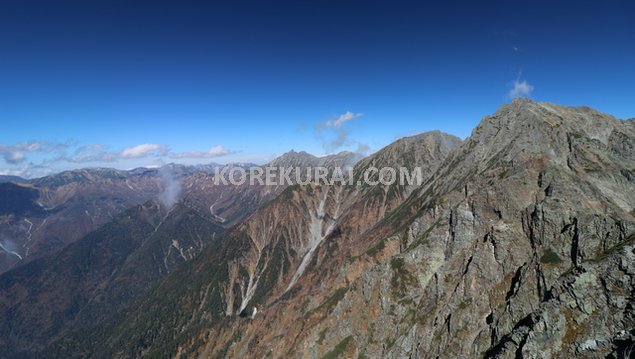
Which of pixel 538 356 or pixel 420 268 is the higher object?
pixel 538 356

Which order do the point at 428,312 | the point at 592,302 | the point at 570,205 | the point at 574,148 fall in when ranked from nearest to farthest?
the point at 592,302, the point at 570,205, the point at 428,312, the point at 574,148

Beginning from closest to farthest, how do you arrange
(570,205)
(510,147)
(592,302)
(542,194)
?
(592,302)
(570,205)
(542,194)
(510,147)

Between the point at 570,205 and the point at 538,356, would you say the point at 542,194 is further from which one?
the point at 538,356

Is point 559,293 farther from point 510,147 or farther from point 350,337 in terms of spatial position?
point 510,147

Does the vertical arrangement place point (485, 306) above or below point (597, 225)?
below

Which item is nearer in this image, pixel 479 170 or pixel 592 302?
pixel 592 302

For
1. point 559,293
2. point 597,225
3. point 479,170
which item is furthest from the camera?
point 479,170

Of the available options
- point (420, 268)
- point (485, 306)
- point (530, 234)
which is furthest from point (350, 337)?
point (530, 234)

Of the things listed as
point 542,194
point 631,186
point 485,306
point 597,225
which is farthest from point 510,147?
point 485,306

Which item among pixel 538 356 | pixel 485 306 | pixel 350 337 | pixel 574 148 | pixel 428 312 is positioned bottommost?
pixel 350 337
